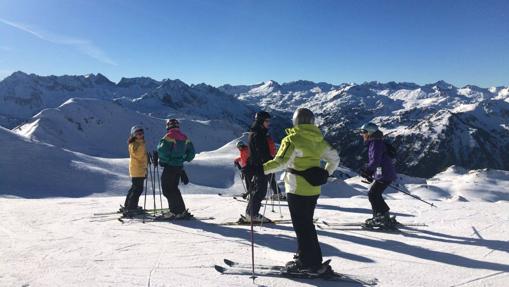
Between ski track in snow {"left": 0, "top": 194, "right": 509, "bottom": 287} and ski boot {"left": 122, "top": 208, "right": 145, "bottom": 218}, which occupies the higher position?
ski boot {"left": 122, "top": 208, "right": 145, "bottom": 218}

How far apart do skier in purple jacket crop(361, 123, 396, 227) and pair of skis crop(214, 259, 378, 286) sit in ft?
13.3

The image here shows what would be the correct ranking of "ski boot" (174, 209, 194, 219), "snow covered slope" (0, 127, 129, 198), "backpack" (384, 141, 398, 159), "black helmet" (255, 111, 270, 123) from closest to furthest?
"black helmet" (255, 111, 270, 123)
"backpack" (384, 141, 398, 159)
"ski boot" (174, 209, 194, 219)
"snow covered slope" (0, 127, 129, 198)

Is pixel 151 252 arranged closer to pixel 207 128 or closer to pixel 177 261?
pixel 177 261

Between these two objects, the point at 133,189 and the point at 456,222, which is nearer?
the point at 456,222

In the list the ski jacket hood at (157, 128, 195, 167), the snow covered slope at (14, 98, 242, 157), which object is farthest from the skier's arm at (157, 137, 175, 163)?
the snow covered slope at (14, 98, 242, 157)

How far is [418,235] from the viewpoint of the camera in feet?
32.9

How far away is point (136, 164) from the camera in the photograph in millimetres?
12766

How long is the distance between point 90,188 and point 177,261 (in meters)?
21.1

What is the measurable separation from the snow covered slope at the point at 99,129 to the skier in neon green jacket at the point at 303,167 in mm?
83358

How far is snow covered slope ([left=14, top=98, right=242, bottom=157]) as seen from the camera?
89425 mm

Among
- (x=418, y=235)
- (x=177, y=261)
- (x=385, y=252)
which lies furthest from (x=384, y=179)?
(x=177, y=261)

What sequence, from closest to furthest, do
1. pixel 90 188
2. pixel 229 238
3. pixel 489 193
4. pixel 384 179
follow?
pixel 229 238, pixel 384 179, pixel 90 188, pixel 489 193

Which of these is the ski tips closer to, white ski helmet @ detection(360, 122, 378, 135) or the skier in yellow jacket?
white ski helmet @ detection(360, 122, 378, 135)

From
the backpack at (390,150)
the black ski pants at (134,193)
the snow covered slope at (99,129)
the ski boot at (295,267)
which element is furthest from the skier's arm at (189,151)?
the snow covered slope at (99,129)
